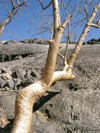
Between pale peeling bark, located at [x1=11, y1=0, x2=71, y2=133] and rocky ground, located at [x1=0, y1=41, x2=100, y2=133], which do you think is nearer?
pale peeling bark, located at [x1=11, y1=0, x2=71, y2=133]

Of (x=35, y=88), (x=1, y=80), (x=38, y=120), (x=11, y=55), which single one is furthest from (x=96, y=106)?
(x=11, y=55)

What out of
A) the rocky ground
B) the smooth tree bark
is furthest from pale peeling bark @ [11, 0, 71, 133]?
the rocky ground

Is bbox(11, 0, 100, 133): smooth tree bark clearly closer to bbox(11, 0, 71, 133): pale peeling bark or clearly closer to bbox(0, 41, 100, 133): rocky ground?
bbox(11, 0, 71, 133): pale peeling bark

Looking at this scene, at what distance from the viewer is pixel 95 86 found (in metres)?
4.15

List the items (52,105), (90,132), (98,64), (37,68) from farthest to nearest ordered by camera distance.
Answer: (37,68)
(98,64)
(52,105)
(90,132)

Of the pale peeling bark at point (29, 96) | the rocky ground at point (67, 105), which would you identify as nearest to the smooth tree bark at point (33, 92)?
the pale peeling bark at point (29, 96)

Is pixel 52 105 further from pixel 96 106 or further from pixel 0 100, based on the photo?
pixel 0 100

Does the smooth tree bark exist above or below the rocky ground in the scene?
above

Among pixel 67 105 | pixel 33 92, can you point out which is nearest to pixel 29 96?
pixel 33 92

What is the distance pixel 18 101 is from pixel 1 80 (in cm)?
316

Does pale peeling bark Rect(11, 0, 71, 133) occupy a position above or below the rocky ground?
above

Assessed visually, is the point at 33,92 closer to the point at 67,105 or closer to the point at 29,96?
the point at 29,96

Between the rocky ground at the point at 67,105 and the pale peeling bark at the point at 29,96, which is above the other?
the pale peeling bark at the point at 29,96

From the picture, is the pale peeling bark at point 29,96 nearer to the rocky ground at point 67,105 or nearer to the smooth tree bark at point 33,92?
the smooth tree bark at point 33,92
